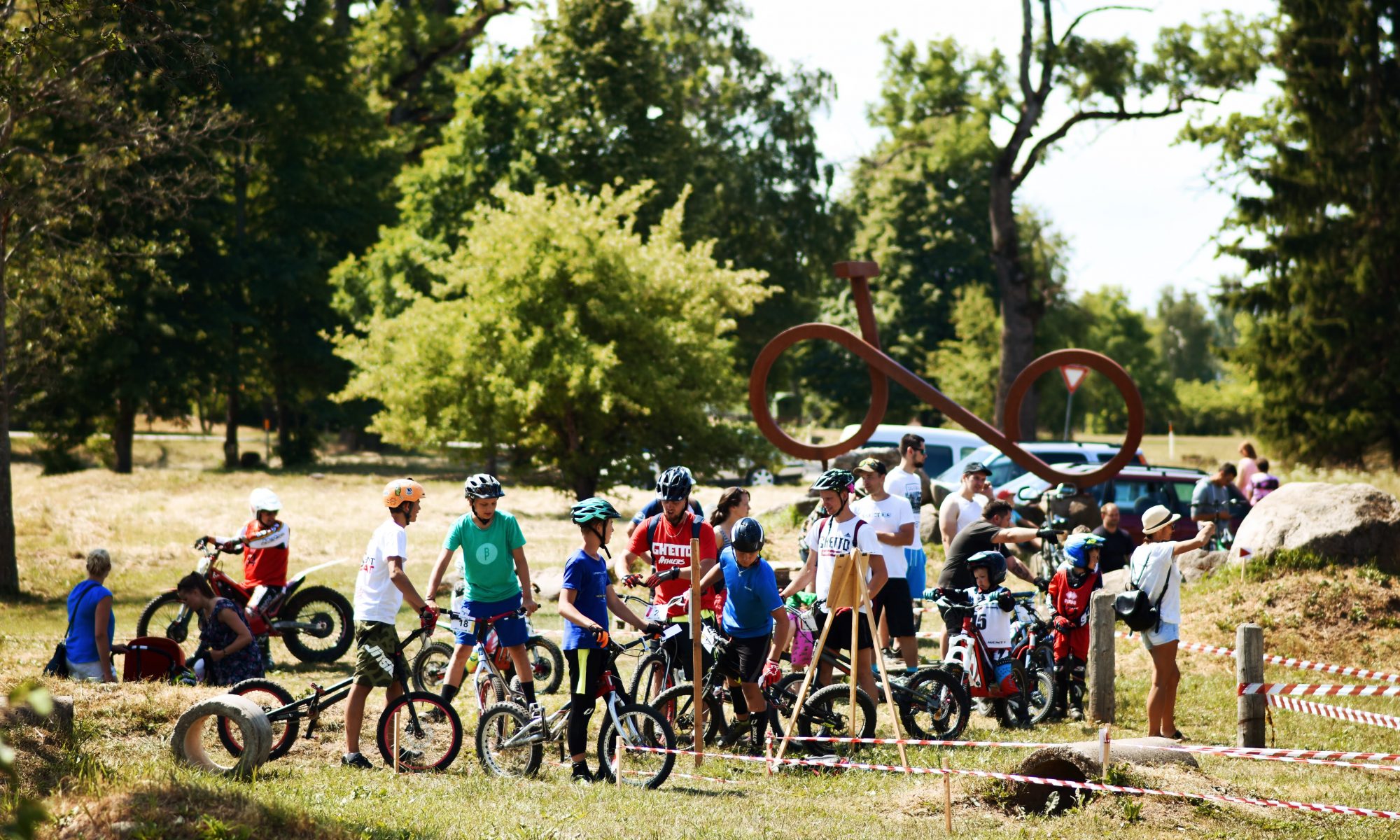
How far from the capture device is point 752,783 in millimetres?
7918

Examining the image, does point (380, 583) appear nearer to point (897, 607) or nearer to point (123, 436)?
point (897, 607)

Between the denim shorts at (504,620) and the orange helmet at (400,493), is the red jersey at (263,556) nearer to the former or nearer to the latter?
the orange helmet at (400,493)

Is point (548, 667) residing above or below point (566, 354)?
below

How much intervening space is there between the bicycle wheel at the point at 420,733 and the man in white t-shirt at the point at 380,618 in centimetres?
4

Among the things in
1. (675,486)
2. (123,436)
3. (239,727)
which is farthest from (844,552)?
(123,436)

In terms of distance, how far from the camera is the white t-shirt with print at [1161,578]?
373 inches

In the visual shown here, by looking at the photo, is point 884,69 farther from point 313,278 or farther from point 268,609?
point 268,609

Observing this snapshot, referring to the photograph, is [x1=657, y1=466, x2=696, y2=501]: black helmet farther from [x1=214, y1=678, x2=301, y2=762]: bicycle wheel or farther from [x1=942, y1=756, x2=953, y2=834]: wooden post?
[x1=214, y1=678, x2=301, y2=762]: bicycle wheel

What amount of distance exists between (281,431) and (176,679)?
32560mm

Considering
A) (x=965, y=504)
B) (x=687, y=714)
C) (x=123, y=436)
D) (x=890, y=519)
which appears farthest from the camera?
(x=123, y=436)

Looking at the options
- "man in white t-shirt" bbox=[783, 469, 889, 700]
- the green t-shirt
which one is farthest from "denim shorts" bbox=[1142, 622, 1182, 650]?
the green t-shirt

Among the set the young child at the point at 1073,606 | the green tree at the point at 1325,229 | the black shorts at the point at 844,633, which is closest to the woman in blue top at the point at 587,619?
the black shorts at the point at 844,633

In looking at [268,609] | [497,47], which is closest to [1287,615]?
[268,609]

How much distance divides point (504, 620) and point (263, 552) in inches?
179
